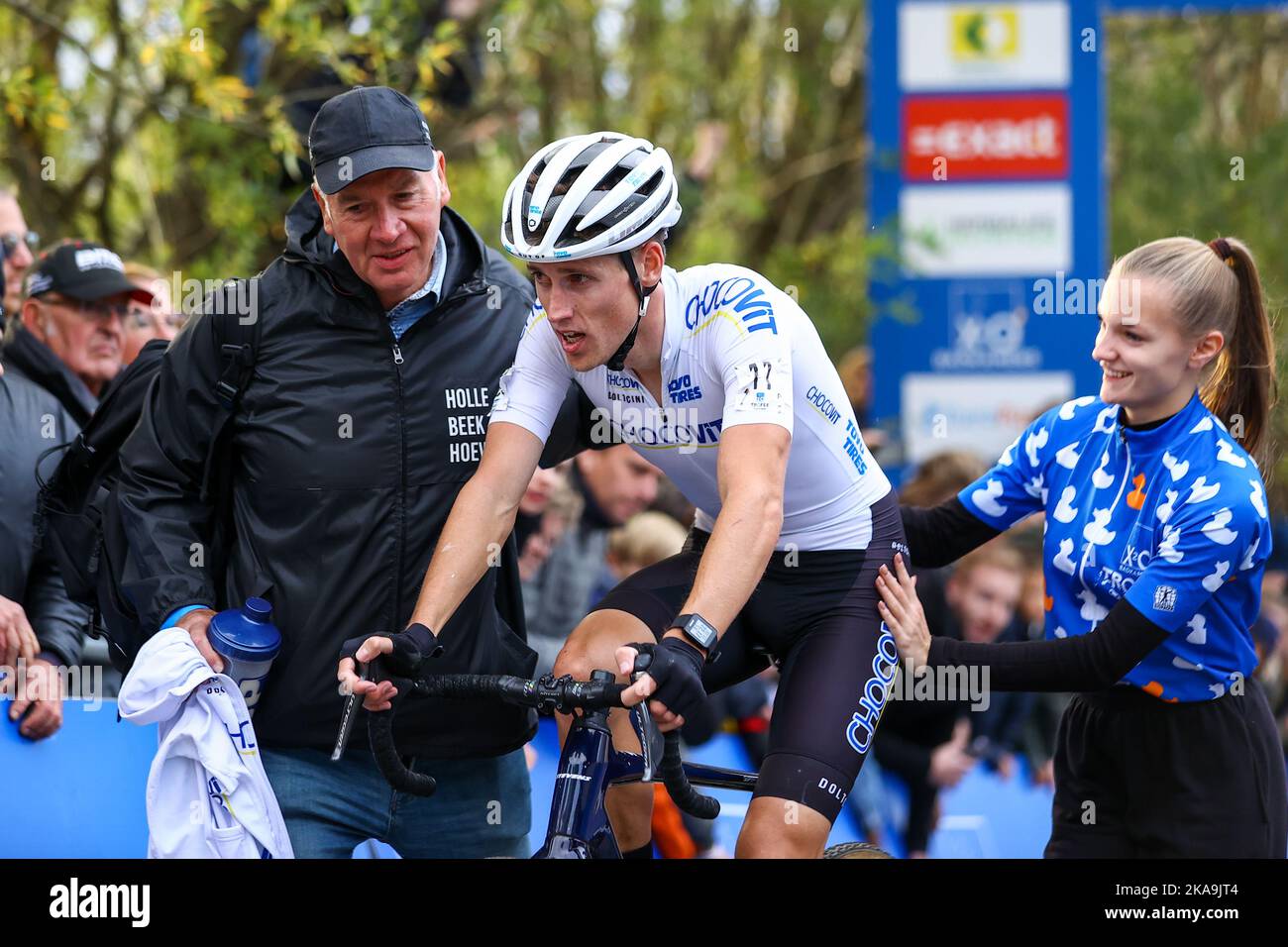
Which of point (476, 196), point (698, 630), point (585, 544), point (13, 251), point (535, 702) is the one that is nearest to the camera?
point (698, 630)

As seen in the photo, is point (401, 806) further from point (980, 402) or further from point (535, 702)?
point (980, 402)

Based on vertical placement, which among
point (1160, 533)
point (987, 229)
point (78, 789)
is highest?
point (987, 229)

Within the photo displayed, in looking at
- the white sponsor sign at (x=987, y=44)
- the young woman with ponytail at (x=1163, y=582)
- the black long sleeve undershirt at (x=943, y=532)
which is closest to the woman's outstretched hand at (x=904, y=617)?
the young woman with ponytail at (x=1163, y=582)

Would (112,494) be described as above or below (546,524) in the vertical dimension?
above

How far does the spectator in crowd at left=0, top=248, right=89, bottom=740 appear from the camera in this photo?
16.4 ft

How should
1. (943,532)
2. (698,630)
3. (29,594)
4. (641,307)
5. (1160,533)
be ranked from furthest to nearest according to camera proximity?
(29,594), (943,532), (1160,533), (641,307), (698,630)

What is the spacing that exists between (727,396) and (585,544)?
367cm

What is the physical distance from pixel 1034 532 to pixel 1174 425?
3847 mm

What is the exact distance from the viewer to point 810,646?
13.8 feet

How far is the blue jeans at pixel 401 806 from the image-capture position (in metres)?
4.41

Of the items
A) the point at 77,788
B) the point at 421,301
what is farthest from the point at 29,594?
the point at 421,301

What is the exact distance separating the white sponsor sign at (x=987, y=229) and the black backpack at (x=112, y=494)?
7711mm

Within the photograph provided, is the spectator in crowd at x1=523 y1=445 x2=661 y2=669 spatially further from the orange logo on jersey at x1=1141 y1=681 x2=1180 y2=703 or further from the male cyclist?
the orange logo on jersey at x1=1141 y1=681 x2=1180 y2=703
